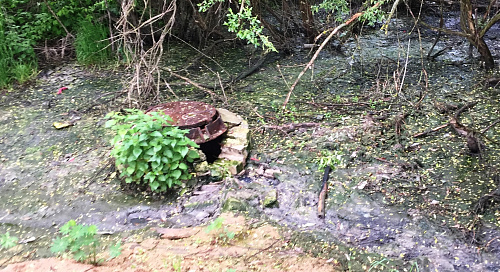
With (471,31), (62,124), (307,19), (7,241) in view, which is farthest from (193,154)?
(471,31)

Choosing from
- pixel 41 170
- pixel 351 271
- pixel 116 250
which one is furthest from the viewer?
pixel 41 170

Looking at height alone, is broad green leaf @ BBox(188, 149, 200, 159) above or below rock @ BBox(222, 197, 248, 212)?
above

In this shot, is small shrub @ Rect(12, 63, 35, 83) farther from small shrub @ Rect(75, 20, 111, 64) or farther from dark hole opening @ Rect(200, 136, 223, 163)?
dark hole opening @ Rect(200, 136, 223, 163)

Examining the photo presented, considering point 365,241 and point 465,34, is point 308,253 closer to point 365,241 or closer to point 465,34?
point 365,241

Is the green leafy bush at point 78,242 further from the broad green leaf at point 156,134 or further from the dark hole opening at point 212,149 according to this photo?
the dark hole opening at point 212,149

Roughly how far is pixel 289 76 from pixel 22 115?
4.19 m

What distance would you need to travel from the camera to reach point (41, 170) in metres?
4.39

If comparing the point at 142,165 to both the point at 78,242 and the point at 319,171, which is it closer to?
the point at 78,242

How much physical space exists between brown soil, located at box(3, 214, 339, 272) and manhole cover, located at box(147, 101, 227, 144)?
1108mm

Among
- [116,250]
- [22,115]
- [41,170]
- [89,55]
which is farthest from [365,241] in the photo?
[89,55]

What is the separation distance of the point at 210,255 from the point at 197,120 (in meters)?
1.67

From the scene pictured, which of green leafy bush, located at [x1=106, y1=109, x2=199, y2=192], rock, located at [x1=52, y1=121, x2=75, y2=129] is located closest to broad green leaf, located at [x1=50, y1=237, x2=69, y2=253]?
green leafy bush, located at [x1=106, y1=109, x2=199, y2=192]

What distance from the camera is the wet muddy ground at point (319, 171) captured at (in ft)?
10.6

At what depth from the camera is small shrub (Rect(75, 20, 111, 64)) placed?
7.09m
